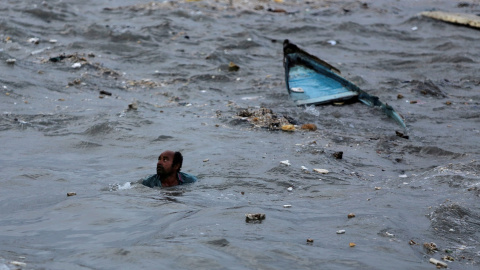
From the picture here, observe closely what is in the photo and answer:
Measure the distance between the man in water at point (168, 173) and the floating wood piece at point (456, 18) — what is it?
427 inches

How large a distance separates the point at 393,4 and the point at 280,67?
24.2 feet

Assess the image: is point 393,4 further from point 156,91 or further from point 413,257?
point 413,257

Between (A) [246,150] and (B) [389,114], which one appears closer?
(A) [246,150]

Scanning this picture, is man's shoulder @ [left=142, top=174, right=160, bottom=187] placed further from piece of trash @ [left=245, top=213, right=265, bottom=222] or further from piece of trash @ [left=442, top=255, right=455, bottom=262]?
piece of trash @ [left=442, top=255, right=455, bottom=262]

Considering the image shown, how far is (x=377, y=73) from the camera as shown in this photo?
1219 centimetres

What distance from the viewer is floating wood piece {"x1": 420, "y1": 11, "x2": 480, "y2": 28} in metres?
15.3

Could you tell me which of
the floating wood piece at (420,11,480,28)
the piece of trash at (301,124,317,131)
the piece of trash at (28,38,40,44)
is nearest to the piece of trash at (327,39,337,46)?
the floating wood piece at (420,11,480,28)

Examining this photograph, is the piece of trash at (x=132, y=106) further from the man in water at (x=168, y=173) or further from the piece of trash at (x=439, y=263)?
the piece of trash at (x=439, y=263)

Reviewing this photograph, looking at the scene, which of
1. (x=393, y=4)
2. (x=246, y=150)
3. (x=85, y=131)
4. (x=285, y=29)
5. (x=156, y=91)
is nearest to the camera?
(x=246, y=150)

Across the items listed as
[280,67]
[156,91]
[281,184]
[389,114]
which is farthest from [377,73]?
[281,184]

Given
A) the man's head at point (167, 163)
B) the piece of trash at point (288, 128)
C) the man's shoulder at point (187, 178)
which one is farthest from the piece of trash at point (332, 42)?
the man's head at point (167, 163)

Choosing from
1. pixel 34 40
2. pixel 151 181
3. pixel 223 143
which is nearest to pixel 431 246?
pixel 151 181

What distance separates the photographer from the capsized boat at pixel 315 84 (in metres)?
9.99

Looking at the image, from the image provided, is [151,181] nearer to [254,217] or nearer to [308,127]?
[254,217]
